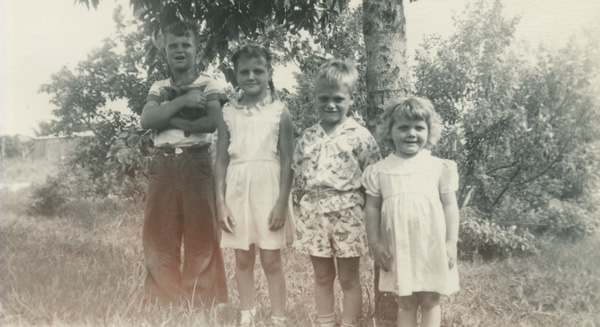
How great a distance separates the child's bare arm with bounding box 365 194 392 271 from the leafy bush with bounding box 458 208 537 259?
3.71 meters

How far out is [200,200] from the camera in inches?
114

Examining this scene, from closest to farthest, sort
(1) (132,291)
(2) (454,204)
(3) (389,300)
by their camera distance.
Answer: (2) (454,204)
(3) (389,300)
(1) (132,291)

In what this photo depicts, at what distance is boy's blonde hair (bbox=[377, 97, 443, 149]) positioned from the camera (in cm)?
241

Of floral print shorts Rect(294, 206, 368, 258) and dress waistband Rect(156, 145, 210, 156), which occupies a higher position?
dress waistband Rect(156, 145, 210, 156)

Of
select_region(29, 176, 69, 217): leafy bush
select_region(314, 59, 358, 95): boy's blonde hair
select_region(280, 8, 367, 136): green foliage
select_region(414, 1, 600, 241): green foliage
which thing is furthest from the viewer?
select_region(29, 176, 69, 217): leafy bush

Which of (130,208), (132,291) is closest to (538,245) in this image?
(132,291)

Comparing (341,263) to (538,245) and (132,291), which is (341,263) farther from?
(538,245)

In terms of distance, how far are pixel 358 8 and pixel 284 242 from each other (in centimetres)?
472

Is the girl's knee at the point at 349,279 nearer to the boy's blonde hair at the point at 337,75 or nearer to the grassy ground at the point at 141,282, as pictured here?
the grassy ground at the point at 141,282

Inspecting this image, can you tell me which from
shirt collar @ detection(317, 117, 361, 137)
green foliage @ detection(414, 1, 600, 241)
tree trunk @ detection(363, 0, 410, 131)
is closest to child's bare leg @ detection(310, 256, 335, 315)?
shirt collar @ detection(317, 117, 361, 137)

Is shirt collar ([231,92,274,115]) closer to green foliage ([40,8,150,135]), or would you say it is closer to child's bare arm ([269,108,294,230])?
child's bare arm ([269,108,294,230])

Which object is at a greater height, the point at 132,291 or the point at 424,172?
the point at 424,172

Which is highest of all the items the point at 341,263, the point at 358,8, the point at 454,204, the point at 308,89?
the point at 358,8

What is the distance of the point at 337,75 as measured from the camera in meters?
2.55
